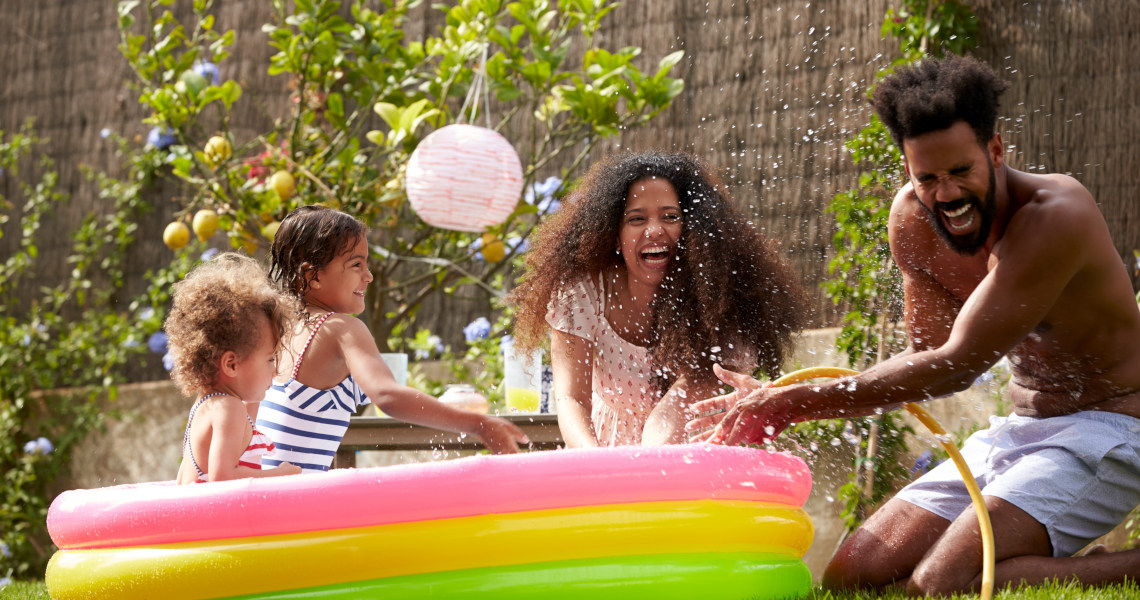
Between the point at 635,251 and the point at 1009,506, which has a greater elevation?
the point at 635,251

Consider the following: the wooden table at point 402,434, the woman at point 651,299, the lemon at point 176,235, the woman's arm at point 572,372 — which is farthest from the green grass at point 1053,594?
the lemon at point 176,235

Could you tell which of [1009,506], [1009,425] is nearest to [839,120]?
[1009,425]

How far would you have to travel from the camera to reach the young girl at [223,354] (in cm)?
262

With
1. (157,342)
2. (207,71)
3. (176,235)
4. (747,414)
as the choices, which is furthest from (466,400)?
(157,342)

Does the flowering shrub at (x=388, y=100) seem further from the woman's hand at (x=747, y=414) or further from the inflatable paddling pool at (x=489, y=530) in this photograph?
the inflatable paddling pool at (x=489, y=530)

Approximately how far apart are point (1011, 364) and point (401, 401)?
1.72m

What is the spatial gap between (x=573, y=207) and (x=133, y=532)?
187cm

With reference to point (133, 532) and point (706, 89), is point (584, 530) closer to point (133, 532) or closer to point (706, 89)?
point (133, 532)

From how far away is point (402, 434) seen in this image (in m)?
3.82

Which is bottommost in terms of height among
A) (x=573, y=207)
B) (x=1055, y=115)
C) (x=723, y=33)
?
(x=573, y=207)

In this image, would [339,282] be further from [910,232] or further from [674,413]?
[910,232]

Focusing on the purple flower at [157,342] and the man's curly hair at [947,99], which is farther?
the purple flower at [157,342]

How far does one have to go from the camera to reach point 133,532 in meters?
2.28

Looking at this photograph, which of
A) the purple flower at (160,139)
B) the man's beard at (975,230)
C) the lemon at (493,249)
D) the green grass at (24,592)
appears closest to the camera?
the man's beard at (975,230)
